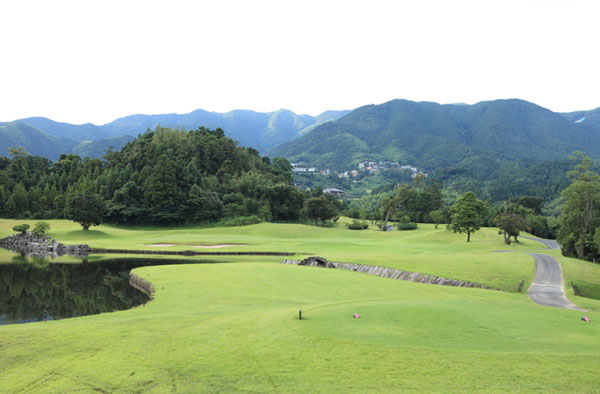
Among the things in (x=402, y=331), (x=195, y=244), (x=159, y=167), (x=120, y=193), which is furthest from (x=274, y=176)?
(x=402, y=331)

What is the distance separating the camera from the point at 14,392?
6.83m

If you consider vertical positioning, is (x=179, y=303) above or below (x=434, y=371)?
below

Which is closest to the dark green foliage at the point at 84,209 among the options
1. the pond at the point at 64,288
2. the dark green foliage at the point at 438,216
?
the pond at the point at 64,288

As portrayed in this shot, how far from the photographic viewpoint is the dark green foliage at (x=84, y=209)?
5472 centimetres

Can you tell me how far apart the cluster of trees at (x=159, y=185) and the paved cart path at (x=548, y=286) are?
52825 mm

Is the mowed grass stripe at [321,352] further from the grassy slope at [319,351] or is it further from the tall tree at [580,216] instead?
the tall tree at [580,216]

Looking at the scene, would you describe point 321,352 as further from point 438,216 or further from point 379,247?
point 438,216

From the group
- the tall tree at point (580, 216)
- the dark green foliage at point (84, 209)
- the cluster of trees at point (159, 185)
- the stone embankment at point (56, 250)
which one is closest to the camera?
the tall tree at point (580, 216)

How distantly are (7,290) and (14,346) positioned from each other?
658 inches

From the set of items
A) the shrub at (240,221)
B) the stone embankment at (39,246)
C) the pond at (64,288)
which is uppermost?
the shrub at (240,221)

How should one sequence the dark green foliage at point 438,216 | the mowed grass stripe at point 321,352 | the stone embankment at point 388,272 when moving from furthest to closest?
the dark green foliage at point 438,216 → the stone embankment at point 388,272 → the mowed grass stripe at point 321,352

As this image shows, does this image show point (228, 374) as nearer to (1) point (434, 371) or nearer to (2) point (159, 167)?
(1) point (434, 371)

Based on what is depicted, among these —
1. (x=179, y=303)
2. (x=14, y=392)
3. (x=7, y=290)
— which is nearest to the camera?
(x=14, y=392)

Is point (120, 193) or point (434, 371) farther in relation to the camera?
point (120, 193)
